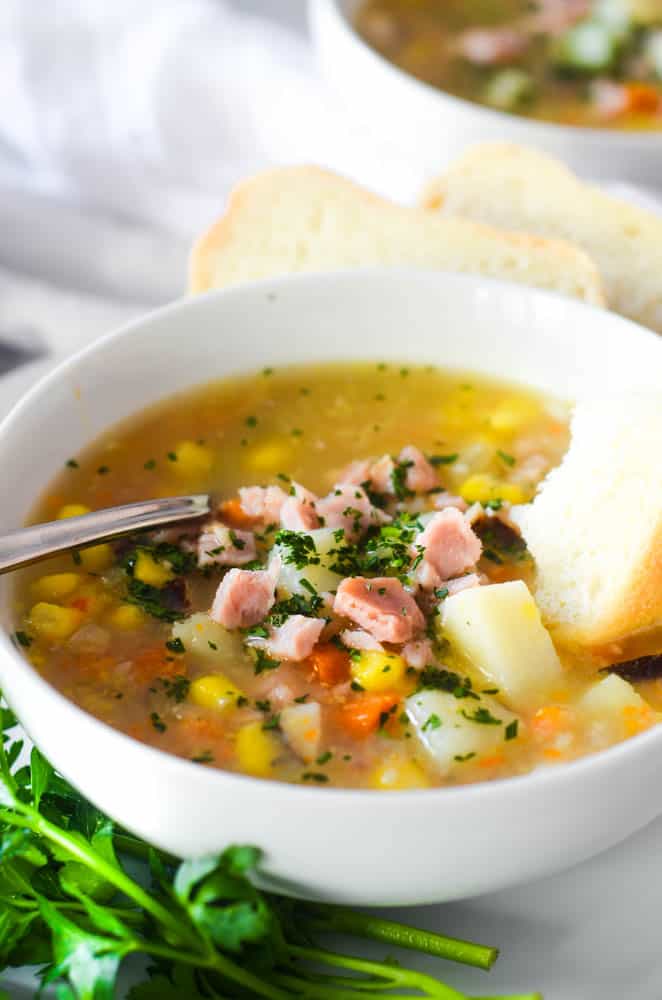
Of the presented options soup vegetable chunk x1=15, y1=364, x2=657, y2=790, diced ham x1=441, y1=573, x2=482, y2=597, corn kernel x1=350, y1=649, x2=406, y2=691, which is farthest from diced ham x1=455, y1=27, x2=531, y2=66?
corn kernel x1=350, y1=649, x2=406, y2=691

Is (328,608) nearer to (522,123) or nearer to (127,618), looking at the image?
(127,618)

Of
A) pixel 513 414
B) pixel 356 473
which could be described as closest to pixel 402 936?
pixel 356 473

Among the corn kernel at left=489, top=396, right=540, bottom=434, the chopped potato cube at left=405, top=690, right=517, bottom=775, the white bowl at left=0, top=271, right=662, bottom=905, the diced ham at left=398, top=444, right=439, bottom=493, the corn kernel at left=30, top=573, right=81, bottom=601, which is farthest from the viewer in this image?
the corn kernel at left=489, top=396, right=540, bottom=434

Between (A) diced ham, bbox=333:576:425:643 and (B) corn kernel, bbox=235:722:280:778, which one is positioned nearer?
(B) corn kernel, bbox=235:722:280:778

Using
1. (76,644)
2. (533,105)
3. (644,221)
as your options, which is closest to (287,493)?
(76,644)

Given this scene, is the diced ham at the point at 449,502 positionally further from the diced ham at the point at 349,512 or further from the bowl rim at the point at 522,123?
the bowl rim at the point at 522,123

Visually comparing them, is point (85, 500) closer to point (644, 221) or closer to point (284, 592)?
point (284, 592)

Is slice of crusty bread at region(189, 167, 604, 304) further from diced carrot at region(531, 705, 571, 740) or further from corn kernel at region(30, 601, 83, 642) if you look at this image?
diced carrot at region(531, 705, 571, 740)
